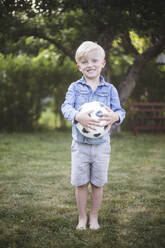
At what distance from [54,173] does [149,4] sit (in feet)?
14.0

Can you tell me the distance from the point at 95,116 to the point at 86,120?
105 millimetres

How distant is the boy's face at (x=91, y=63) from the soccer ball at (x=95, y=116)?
0.32 m

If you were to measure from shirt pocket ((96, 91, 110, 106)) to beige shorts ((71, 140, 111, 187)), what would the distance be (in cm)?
41

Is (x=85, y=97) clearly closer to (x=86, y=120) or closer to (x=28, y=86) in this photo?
(x=86, y=120)

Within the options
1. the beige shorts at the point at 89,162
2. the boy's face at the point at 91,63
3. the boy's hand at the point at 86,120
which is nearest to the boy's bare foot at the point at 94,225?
the beige shorts at the point at 89,162

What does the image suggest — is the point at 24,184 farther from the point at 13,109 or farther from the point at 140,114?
the point at 140,114

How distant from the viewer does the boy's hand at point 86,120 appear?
268 centimetres

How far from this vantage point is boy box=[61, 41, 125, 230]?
2879 mm

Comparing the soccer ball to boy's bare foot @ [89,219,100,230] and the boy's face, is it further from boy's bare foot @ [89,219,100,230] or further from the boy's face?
boy's bare foot @ [89,219,100,230]

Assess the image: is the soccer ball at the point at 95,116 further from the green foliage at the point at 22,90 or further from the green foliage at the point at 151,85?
the green foliage at the point at 151,85

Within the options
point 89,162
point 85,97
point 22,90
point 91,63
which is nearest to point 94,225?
point 89,162

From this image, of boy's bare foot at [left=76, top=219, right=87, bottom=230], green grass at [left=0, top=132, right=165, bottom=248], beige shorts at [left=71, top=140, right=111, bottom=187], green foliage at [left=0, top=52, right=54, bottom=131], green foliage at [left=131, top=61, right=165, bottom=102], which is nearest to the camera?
green grass at [left=0, top=132, right=165, bottom=248]

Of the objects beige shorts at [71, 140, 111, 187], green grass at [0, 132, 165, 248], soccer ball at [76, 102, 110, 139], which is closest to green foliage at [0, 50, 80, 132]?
green grass at [0, 132, 165, 248]

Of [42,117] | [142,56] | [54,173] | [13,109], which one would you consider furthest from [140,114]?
[54,173]
